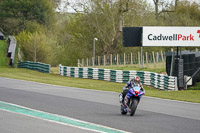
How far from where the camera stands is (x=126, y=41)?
33812 mm

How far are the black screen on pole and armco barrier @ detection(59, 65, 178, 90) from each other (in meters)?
2.18

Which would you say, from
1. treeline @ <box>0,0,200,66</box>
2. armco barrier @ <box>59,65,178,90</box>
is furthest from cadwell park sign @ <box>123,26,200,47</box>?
treeline @ <box>0,0,200,66</box>

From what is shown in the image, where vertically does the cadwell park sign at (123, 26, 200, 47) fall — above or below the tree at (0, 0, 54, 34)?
below

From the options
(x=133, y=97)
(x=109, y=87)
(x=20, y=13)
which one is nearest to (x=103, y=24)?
(x=20, y=13)

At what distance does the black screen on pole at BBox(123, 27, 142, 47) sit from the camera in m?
33.2

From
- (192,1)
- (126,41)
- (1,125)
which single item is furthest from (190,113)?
(192,1)

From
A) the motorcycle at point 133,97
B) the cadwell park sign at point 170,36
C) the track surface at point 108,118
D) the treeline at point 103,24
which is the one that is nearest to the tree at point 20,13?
the treeline at point 103,24

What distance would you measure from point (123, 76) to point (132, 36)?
10.1 feet

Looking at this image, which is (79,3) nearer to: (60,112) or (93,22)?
(93,22)

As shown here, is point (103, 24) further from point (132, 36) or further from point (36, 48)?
point (132, 36)

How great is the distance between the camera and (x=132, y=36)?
33.7 m

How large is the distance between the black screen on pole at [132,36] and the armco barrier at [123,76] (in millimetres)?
2178

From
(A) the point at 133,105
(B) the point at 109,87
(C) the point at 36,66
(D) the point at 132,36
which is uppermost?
(D) the point at 132,36

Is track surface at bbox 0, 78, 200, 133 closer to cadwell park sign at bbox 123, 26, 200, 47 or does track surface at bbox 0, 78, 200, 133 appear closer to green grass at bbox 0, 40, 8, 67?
cadwell park sign at bbox 123, 26, 200, 47
